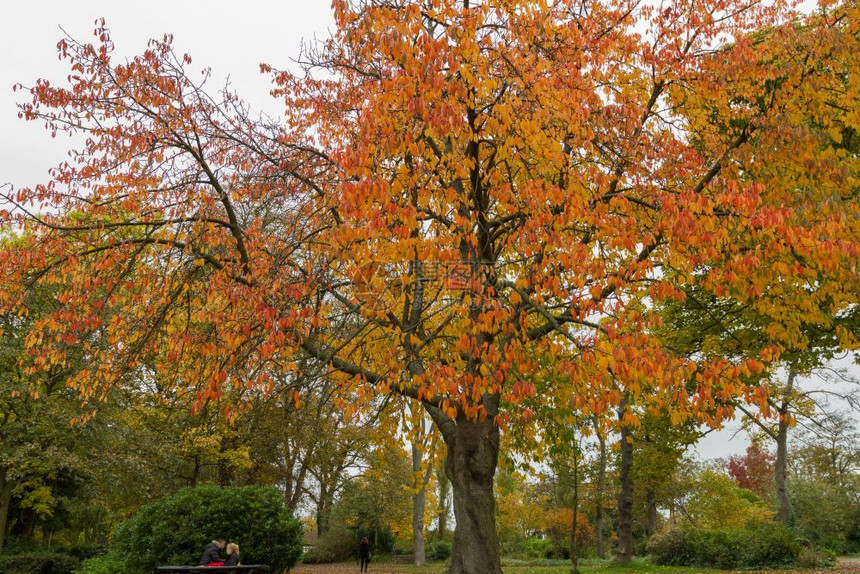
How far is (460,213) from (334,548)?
28689 millimetres

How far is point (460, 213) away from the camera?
30.5 ft

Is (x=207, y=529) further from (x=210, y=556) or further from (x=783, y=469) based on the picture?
(x=783, y=469)

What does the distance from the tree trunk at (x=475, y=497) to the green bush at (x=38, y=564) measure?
15.4 m

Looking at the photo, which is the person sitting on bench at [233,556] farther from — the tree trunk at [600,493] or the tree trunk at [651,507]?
the tree trunk at [651,507]

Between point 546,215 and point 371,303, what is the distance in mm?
2391

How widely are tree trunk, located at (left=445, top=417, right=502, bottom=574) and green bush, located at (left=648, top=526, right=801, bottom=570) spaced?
14.6 m

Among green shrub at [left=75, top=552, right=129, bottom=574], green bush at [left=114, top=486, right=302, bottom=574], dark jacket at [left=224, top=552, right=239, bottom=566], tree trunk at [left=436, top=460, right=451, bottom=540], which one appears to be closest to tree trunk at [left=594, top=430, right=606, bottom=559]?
dark jacket at [left=224, top=552, right=239, bottom=566]

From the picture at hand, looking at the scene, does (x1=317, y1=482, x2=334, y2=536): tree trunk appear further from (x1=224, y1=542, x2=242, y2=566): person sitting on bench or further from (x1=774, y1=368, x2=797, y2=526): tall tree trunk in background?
(x1=224, y1=542, x2=242, y2=566): person sitting on bench

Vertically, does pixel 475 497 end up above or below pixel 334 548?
above

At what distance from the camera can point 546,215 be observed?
24.6 feet

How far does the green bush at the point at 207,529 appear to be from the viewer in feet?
43.9

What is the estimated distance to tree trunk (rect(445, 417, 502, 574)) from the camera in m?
9.53

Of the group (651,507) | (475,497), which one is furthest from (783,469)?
(475,497)

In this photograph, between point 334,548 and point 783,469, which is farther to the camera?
point 334,548
